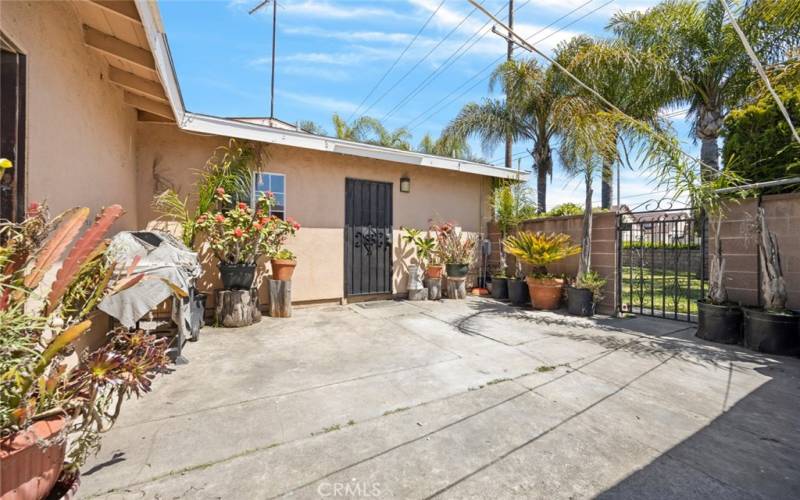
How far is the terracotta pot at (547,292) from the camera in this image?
6.39m

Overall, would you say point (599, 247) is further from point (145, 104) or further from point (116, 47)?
point (145, 104)

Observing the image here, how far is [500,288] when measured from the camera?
301 inches

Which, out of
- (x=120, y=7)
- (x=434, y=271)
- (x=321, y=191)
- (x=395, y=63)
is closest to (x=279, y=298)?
(x=321, y=191)

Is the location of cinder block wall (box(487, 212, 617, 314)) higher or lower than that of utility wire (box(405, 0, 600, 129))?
lower

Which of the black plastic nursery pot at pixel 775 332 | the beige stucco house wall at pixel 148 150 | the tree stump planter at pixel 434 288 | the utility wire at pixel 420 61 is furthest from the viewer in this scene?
the utility wire at pixel 420 61

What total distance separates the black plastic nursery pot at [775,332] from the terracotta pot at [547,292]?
264 centimetres

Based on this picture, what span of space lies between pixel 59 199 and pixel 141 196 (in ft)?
9.83

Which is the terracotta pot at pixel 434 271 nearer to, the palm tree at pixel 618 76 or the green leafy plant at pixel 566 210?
the palm tree at pixel 618 76

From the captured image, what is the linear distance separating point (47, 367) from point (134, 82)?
4.03 metres

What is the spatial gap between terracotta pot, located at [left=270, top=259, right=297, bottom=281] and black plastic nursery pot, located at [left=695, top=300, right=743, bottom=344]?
5.82 meters

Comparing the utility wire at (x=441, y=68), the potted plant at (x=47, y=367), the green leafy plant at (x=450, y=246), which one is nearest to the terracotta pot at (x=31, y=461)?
the potted plant at (x=47, y=367)

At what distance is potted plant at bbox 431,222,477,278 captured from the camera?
7.46m

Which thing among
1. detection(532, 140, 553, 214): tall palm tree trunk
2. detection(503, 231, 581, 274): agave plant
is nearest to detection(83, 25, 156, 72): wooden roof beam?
detection(503, 231, 581, 274): agave plant

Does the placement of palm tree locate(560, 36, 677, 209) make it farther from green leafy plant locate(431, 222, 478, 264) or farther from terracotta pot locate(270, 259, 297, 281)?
terracotta pot locate(270, 259, 297, 281)
